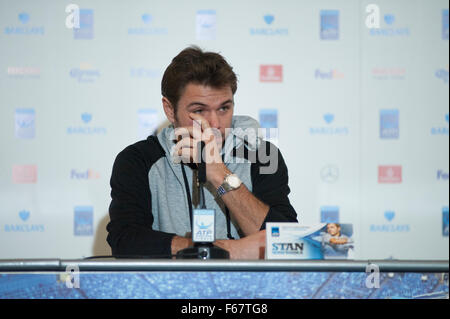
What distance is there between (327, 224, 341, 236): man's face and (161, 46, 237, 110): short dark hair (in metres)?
0.85

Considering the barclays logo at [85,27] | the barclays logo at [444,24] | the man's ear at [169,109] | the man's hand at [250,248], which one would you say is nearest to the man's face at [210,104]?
the man's ear at [169,109]

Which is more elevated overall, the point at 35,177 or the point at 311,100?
the point at 311,100

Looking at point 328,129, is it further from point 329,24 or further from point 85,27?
point 85,27

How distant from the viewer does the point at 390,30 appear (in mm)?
3428

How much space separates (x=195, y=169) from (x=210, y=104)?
26cm

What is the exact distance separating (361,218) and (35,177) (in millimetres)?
2157

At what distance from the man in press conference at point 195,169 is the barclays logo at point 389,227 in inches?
61.6

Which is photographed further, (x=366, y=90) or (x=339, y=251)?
(x=366, y=90)

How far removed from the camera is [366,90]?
11.1 feet

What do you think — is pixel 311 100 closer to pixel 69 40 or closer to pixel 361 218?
pixel 361 218

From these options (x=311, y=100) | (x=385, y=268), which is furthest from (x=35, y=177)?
(x=385, y=268)

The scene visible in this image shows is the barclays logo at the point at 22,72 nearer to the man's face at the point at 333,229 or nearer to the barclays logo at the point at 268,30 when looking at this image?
the barclays logo at the point at 268,30

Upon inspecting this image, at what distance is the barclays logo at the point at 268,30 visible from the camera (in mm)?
3375
